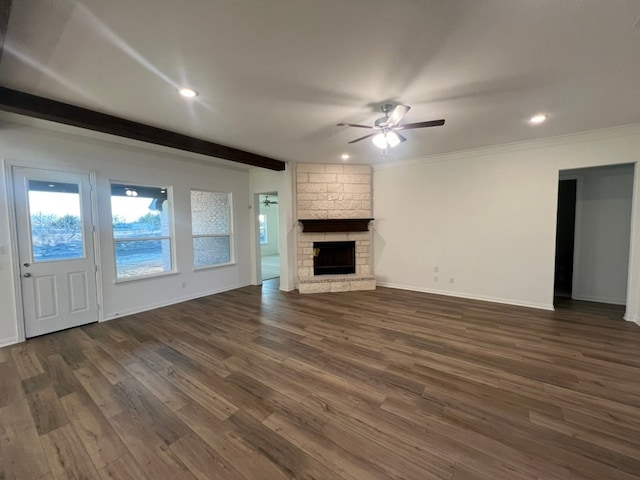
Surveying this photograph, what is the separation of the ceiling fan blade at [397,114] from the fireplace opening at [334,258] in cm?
325

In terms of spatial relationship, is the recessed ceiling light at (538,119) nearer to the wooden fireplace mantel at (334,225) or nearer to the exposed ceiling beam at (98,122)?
the wooden fireplace mantel at (334,225)

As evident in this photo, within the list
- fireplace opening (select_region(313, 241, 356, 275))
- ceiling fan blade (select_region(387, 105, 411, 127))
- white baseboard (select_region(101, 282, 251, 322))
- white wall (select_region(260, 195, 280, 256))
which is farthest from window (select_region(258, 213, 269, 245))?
ceiling fan blade (select_region(387, 105, 411, 127))

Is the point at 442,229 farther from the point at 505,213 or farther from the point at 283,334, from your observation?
the point at 283,334

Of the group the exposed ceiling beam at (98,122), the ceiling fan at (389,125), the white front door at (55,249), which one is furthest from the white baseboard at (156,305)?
the ceiling fan at (389,125)

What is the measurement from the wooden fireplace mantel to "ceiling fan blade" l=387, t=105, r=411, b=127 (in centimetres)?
276

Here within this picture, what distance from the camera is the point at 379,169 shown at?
5.56 m

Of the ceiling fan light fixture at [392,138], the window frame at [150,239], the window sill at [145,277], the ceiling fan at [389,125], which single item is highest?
the ceiling fan at [389,125]

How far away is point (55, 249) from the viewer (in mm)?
3494

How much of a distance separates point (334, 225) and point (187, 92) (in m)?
3.58

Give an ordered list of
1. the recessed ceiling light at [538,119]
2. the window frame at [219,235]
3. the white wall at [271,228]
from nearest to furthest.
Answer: the recessed ceiling light at [538,119] → the window frame at [219,235] → the white wall at [271,228]

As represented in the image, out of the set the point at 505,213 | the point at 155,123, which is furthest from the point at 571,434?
the point at 155,123

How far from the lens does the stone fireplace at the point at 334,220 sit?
5.41m

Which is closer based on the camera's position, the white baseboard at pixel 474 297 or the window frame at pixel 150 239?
the window frame at pixel 150 239

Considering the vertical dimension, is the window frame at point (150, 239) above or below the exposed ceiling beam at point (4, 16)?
below
